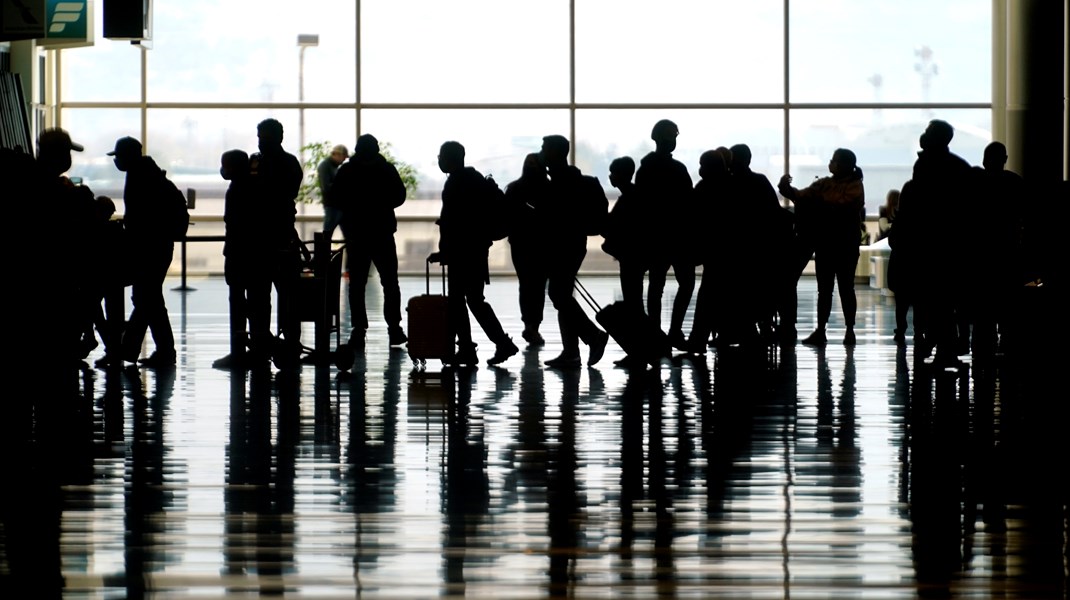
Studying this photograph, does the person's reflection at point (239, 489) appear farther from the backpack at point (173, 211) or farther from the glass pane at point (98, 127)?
the glass pane at point (98, 127)

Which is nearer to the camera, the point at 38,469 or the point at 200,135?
the point at 38,469

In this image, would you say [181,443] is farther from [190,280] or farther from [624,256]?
[190,280]

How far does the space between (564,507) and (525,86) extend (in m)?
17.0

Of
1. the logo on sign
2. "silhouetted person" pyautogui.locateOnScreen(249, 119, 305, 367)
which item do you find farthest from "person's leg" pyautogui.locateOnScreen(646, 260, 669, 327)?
the logo on sign

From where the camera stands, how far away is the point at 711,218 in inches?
389

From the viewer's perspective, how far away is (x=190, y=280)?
809 inches

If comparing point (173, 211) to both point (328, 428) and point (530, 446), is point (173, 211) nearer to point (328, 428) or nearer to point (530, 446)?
point (328, 428)

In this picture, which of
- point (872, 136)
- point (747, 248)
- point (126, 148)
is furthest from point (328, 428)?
point (872, 136)

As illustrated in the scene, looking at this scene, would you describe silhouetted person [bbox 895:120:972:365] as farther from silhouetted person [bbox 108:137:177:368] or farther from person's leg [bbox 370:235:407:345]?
silhouetted person [bbox 108:137:177:368]

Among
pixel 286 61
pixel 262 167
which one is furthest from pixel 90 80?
pixel 262 167

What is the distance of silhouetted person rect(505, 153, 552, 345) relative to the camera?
9.44m

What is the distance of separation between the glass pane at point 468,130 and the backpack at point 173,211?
12179 mm

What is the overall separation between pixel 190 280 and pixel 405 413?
45.2 feet

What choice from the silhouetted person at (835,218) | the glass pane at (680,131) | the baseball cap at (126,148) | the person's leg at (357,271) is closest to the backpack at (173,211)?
the baseball cap at (126,148)
